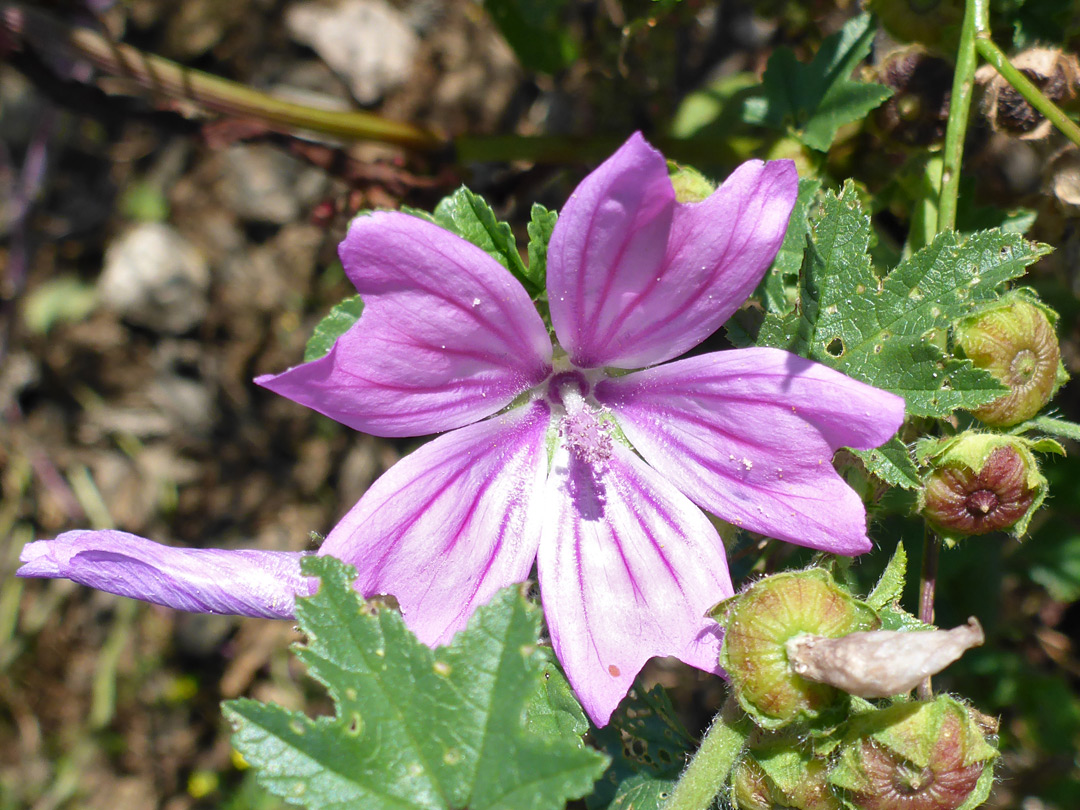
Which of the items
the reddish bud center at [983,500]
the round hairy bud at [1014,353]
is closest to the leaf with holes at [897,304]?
the round hairy bud at [1014,353]

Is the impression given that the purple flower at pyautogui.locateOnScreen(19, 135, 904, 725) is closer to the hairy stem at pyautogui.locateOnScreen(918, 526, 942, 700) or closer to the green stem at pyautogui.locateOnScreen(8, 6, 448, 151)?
the hairy stem at pyautogui.locateOnScreen(918, 526, 942, 700)

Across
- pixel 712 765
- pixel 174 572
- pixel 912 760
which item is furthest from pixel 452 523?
pixel 912 760

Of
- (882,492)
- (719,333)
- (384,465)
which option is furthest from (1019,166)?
(384,465)

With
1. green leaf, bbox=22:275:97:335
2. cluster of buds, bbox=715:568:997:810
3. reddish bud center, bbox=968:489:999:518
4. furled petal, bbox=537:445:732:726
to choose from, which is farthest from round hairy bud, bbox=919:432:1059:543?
green leaf, bbox=22:275:97:335

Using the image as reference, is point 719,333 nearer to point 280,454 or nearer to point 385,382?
point 385,382

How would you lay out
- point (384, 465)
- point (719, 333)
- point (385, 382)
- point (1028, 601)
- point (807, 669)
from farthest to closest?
1. point (384, 465)
2. point (1028, 601)
3. point (719, 333)
4. point (385, 382)
5. point (807, 669)

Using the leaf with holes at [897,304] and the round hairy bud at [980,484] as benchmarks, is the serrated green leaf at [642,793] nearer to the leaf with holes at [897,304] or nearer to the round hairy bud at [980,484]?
the round hairy bud at [980,484]
